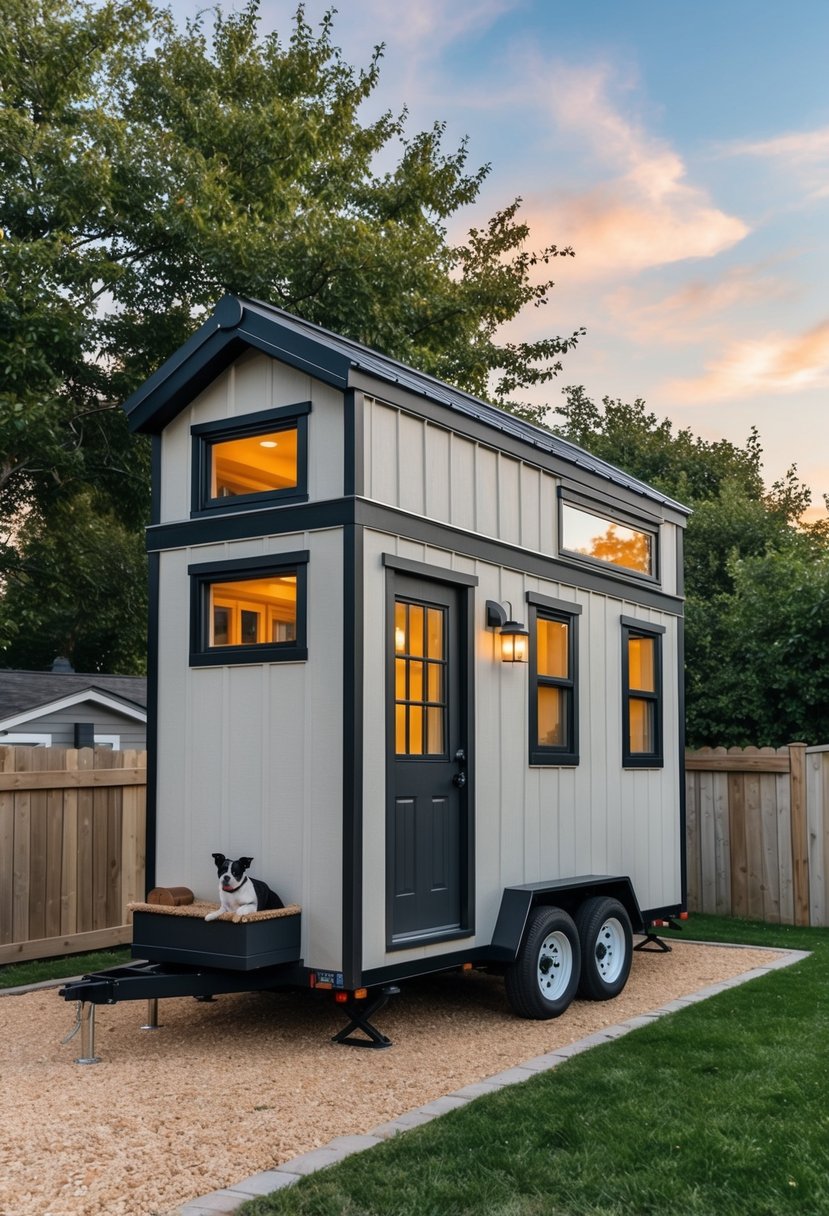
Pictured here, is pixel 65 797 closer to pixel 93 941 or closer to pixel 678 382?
pixel 93 941

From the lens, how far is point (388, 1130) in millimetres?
4793

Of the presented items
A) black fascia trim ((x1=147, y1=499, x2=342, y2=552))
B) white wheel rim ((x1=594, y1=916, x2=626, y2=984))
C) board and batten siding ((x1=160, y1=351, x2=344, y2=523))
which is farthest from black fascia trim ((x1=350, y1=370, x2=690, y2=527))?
white wheel rim ((x1=594, y1=916, x2=626, y2=984))

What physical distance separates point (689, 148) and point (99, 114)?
667 centimetres

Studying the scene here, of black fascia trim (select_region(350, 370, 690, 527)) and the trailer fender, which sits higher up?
black fascia trim (select_region(350, 370, 690, 527))

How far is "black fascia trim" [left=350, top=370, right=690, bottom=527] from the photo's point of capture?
6.80m

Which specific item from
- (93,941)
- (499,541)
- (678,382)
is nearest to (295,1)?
(678,382)

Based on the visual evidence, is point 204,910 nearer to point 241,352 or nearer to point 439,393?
point 241,352

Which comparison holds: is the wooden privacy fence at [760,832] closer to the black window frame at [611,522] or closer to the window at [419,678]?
the black window frame at [611,522]

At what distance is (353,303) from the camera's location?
562 inches

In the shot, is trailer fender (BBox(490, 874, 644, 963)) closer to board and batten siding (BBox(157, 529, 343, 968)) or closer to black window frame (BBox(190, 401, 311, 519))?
board and batten siding (BBox(157, 529, 343, 968))

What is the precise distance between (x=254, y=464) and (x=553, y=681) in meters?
2.69

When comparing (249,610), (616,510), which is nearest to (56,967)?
(249,610)

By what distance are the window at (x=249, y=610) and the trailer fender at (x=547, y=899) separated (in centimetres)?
220

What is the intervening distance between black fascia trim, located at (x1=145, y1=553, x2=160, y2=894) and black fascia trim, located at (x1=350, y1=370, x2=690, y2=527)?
6.03 ft
